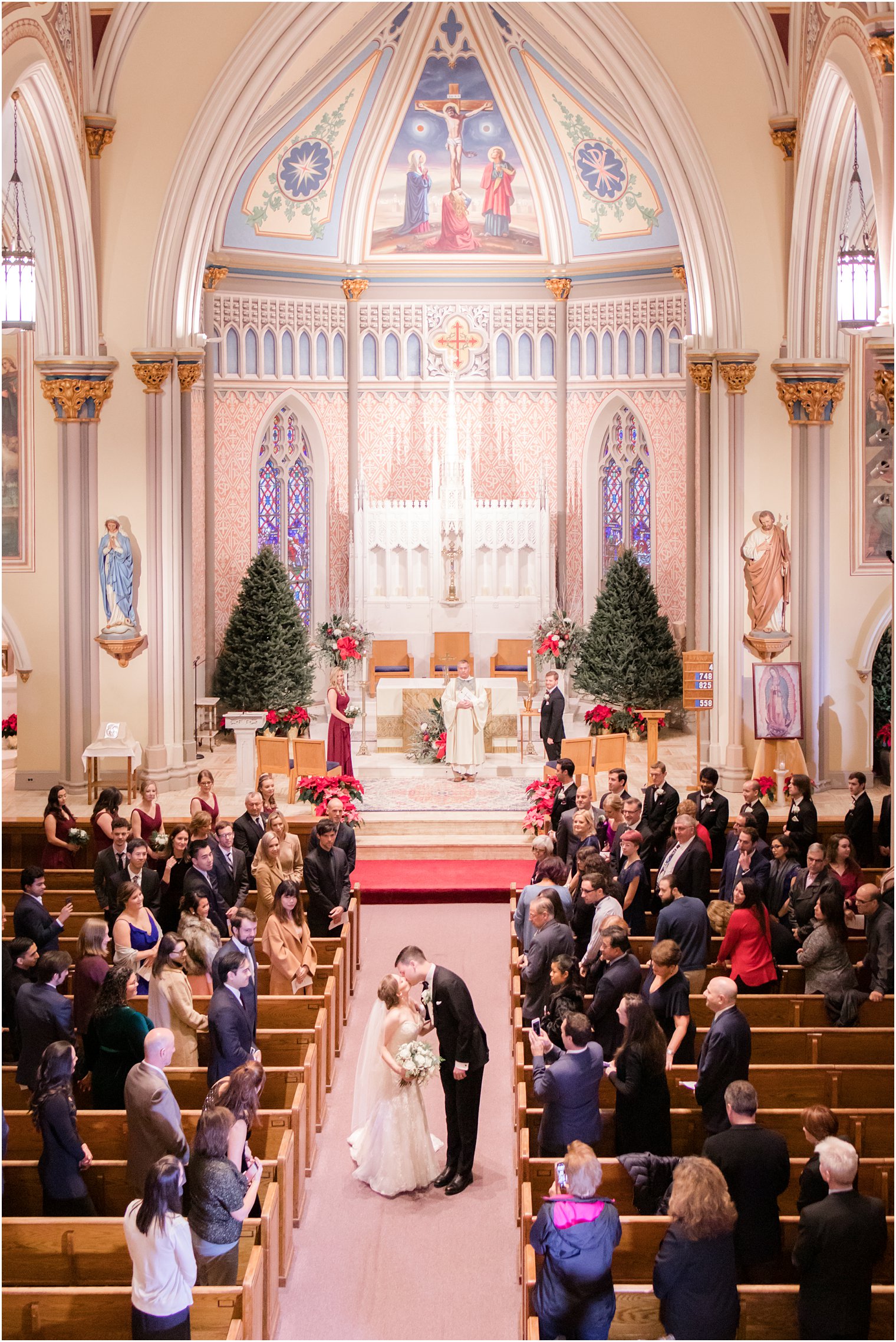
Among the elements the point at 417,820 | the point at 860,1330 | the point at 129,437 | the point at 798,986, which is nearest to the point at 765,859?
the point at 798,986

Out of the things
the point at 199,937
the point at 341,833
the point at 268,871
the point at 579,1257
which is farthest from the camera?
the point at 341,833

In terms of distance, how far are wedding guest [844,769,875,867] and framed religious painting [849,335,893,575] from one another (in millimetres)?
5849

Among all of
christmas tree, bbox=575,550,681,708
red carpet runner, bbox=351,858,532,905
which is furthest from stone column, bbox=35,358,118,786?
christmas tree, bbox=575,550,681,708

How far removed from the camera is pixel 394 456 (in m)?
22.2

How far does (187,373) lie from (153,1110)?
1161cm

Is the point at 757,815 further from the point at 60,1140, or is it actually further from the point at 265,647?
the point at 265,647

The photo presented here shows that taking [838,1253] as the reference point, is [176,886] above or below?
above

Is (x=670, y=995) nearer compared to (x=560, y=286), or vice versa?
(x=670, y=995)

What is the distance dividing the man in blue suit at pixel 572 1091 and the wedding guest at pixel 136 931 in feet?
8.05

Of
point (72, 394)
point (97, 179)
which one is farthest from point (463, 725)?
point (97, 179)

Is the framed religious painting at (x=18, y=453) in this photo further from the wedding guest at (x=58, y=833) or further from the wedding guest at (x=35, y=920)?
the wedding guest at (x=35, y=920)

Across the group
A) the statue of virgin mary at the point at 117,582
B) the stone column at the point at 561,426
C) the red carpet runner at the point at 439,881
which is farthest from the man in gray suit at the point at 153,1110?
the stone column at the point at 561,426

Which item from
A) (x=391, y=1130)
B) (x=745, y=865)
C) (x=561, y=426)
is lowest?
(x=391, y=1130)

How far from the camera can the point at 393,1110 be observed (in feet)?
23.8
